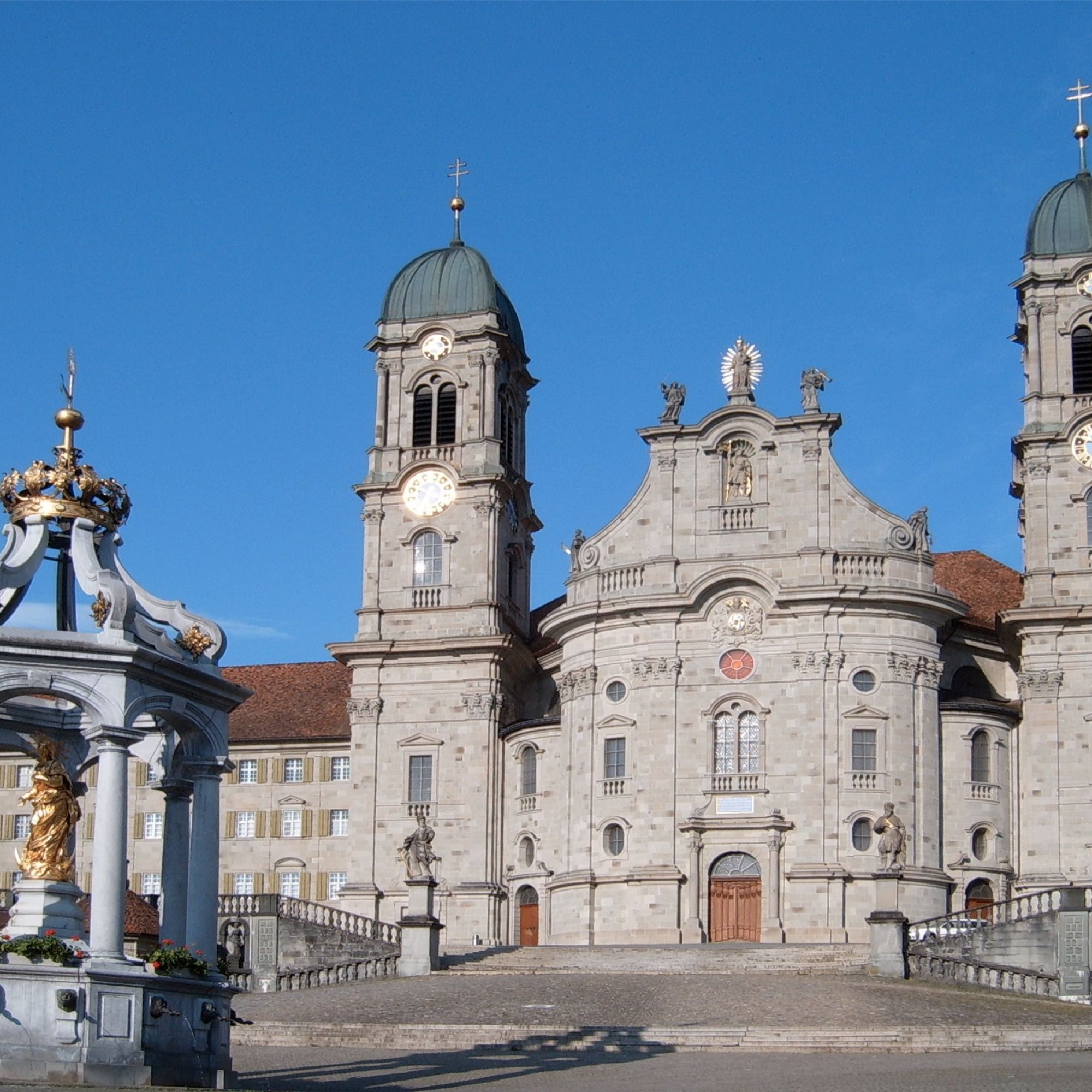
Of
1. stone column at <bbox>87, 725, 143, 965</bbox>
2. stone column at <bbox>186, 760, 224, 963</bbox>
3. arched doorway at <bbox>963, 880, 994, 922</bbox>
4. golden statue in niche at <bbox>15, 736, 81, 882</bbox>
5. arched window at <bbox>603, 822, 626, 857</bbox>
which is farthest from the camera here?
arched window at <bbox>603, 822, 626, 857</bbox>

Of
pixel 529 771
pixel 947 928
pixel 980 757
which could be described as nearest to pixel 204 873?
pixel 947 928

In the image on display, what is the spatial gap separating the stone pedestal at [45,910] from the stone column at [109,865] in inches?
31.2

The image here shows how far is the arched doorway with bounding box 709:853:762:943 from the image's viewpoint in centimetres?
5744

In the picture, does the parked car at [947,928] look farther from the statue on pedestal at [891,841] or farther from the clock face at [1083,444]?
the clock face at [1083,444]

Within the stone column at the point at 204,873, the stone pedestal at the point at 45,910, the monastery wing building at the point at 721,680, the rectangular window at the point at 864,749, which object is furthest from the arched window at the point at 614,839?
the stone pedestal at the point at 45,910

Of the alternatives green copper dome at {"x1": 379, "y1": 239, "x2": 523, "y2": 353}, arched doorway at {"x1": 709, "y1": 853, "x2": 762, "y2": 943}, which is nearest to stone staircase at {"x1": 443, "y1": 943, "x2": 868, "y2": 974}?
arched doorway at {"x1": 709, "y1": 853, "x2": 762, "y2": 943}

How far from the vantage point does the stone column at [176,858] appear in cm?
2527

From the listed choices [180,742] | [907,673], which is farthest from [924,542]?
[180,742]

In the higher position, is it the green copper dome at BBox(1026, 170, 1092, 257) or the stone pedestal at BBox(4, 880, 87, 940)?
the green copper dome at BBox(1026, 170, 1092, 257)

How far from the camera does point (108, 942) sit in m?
22.9

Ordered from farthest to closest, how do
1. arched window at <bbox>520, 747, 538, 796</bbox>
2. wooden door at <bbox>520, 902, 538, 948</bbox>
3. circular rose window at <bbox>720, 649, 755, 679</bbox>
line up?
arched window at <bbox>520, 747, 538, 796</bbox>
wooden door at <bbox>520, 902, 538, 948</bbox>
circular rose window at <bbox>720, 649, 755, 679</bbox>

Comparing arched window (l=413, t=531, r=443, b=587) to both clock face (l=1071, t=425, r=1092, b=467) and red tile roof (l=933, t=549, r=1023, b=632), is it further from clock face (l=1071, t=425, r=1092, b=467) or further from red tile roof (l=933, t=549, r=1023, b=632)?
clock face (l=1071, t=425, r=1092, b=467)

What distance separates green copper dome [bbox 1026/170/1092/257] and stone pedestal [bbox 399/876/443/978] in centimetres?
2746

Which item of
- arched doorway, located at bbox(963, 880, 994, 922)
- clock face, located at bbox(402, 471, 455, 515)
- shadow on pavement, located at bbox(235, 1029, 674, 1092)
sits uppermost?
clock face, located at bbox(402, 471, 455, 515)
